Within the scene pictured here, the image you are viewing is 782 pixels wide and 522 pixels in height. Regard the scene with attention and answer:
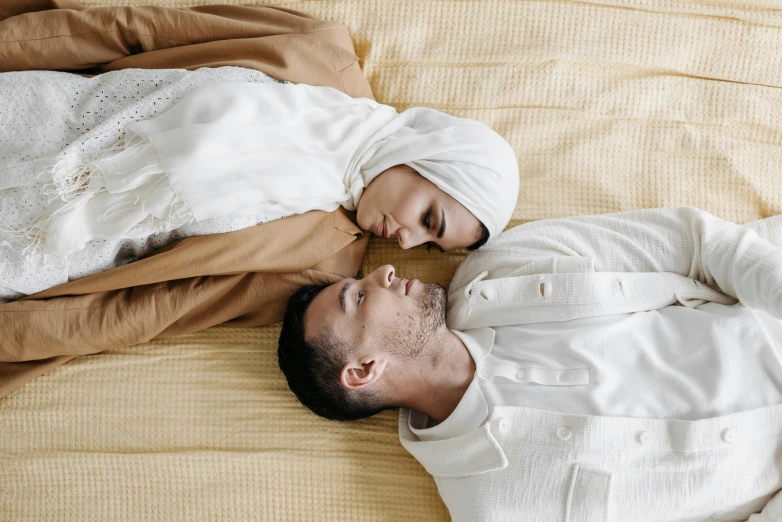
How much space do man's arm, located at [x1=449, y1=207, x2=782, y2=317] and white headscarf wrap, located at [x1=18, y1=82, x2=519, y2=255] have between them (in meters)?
0.09

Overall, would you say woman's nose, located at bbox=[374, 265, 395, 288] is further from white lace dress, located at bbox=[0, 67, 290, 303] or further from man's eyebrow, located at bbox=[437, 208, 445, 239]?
white lace dress, located at bbox=[0, 67, 290, 303]

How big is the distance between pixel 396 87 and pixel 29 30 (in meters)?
0.90

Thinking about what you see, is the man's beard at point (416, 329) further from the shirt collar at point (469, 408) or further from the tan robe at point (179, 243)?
the tan robe at point (179, 243)

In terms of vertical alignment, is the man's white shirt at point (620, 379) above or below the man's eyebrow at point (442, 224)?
below

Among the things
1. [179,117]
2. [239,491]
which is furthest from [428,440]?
[179,117]

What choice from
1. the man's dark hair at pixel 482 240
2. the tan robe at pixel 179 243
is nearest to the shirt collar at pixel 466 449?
the man's dark hair at pixel 482 240

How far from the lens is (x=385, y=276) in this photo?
56.3 inches

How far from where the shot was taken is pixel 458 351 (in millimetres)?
1436

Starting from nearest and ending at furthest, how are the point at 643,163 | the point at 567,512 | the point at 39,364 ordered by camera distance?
the point at 567,512
the point at 39,364
the point at 643,163

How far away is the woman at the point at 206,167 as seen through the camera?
1.35 m

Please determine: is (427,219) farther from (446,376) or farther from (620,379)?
(620,379)

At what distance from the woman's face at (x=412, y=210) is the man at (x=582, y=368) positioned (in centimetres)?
11

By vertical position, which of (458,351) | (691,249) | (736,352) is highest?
(691,249)

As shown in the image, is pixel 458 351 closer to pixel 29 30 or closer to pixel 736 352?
pixel 736 352
